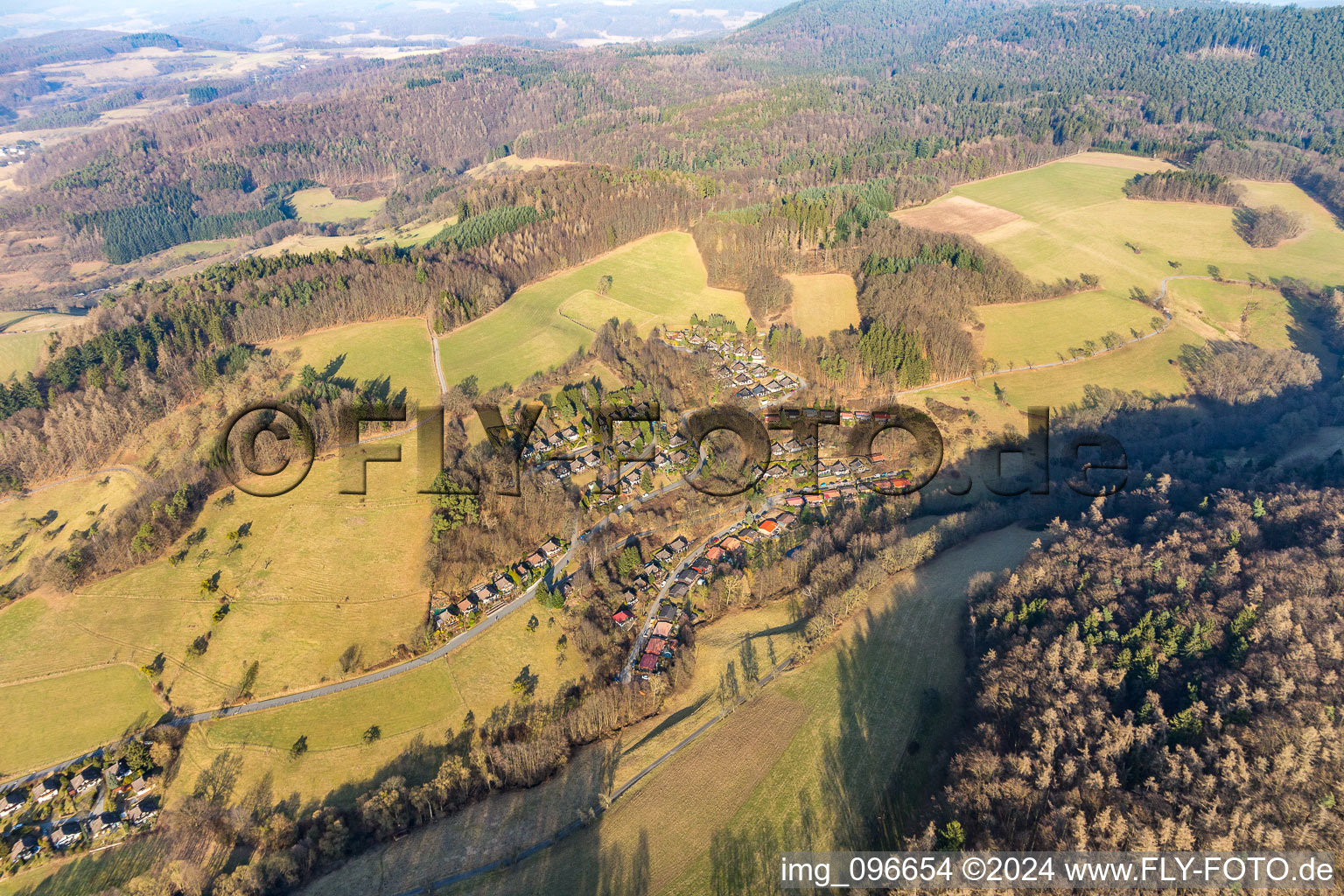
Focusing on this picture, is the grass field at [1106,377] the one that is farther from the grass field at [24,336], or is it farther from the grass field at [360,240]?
the grass field at [24,336]

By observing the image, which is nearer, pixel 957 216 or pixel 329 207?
pixel 957 216

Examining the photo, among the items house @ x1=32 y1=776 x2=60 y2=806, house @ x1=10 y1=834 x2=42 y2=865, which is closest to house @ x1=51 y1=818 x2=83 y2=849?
house @ x1=10 y1=834 x2=42 y2=865

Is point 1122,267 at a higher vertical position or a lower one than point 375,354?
lower

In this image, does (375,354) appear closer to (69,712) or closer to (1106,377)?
(69,712)

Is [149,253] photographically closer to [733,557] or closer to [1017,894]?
[733,557]

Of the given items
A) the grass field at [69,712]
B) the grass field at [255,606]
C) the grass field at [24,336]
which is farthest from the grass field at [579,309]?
the grass field at [24,336]

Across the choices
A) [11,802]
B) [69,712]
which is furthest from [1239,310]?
[11,802]

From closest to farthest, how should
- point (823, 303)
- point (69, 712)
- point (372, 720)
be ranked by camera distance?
point (372, 720) → point (69, 712) → point (823, 303)
